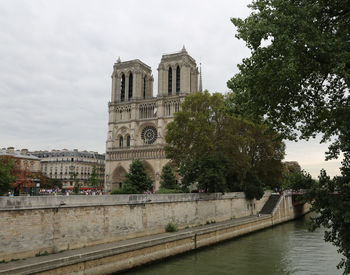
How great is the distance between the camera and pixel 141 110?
67.4 metres

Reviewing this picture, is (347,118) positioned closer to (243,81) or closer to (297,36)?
(297,36)

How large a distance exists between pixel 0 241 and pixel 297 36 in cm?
1252

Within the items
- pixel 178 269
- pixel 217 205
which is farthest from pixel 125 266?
pixel 217 205

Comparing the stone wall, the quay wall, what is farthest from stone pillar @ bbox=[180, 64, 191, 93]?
the quay wall

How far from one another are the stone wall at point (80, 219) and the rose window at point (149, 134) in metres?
39.7

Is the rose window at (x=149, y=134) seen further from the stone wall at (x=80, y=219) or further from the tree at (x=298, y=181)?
the tree at (x=298, y=181)

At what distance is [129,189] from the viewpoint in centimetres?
3647

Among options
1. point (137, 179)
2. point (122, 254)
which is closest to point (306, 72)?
point (122, 254)

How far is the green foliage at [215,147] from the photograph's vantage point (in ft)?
93.9

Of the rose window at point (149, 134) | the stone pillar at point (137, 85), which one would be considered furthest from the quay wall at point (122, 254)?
the stone pillar at point (137, 85)

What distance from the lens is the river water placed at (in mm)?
15926

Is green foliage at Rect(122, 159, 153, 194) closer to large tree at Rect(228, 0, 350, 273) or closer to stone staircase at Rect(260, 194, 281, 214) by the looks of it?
stone staircase at Rect(260, 194, 281, 214)

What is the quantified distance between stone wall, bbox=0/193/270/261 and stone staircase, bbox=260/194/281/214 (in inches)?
539

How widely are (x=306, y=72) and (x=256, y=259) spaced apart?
1110 centimetres
